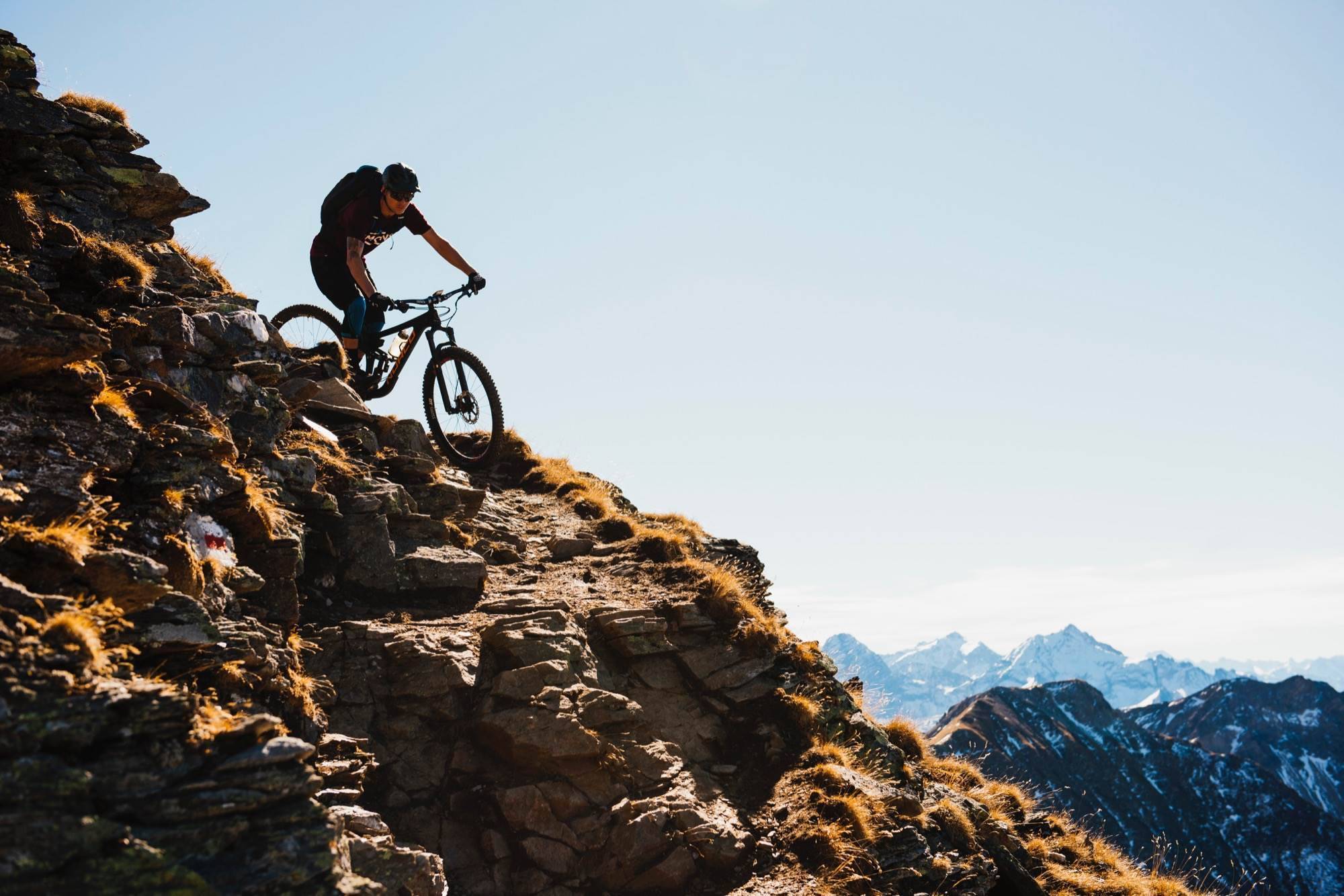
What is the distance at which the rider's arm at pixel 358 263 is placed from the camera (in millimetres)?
15562

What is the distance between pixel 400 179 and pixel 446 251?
164 cm

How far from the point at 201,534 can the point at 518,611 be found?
5247mm

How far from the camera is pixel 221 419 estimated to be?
1032cm

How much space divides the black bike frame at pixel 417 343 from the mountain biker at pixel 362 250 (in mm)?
531

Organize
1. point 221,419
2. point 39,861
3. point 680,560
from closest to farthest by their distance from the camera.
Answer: point 39,861 < point 221,419 < point 680,560

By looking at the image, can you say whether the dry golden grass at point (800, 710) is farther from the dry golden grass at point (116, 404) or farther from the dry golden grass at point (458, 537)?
the dry golden grass at point (116, 404)

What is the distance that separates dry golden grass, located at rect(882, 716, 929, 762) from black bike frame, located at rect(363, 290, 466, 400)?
431 inches

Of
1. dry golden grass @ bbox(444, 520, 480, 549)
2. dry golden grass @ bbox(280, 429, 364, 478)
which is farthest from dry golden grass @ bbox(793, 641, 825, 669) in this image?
dry golden grass @ bbox(280, 429, 364, 478)

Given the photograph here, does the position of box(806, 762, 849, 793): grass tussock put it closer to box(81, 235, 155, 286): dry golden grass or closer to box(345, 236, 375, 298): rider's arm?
box(81, 235, 155, 286): dry golden grass

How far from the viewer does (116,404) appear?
8.59m

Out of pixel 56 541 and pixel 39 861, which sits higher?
pixel 56 541

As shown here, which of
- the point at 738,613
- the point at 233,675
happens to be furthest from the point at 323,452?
the point at 738,613

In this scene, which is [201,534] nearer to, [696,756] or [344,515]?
[344,515]

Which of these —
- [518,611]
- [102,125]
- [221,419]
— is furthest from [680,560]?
[102,125]
